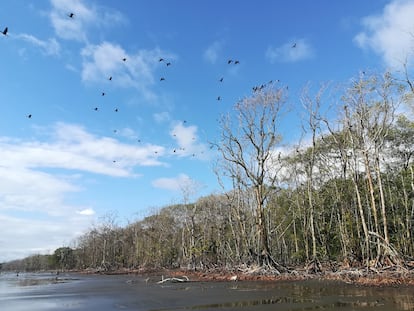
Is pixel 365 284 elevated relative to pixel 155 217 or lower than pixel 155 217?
lower

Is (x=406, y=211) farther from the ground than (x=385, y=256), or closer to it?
farther from the ground

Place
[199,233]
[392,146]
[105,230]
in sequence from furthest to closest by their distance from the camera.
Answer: [105,230], [199,233], [392,146]

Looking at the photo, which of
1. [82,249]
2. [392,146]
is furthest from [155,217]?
[392,146]

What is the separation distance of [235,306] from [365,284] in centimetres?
787

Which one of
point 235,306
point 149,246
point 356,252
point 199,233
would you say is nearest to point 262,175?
point 356,252

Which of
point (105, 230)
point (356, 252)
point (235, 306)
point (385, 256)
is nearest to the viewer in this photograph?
point (235, 306)

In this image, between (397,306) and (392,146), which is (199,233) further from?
(397,306)

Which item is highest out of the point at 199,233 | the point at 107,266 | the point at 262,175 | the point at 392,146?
the point at 392,146

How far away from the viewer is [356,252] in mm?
24734

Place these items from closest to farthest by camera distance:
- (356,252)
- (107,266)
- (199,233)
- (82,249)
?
1. (356,252)
2. (199,233)
3. (107,266)
4. (82,249)

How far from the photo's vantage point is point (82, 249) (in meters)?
72.9

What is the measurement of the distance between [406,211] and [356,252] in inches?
202

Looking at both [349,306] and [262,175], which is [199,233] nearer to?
[262,175]

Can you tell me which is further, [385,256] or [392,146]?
[392,146]
